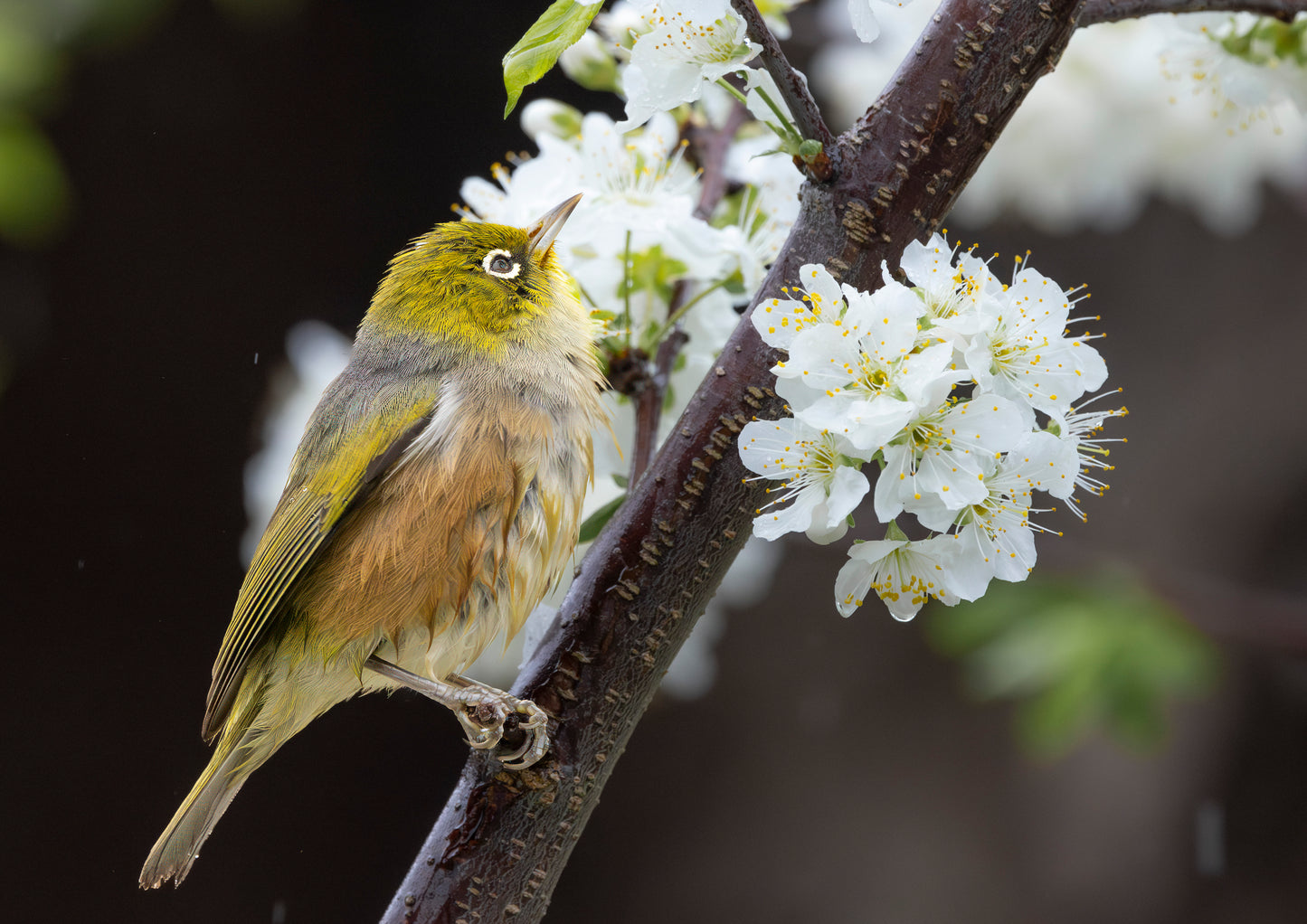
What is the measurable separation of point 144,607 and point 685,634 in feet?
3.23

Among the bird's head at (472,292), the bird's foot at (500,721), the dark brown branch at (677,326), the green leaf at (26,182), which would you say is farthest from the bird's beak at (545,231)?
the green leaf at (26,182)

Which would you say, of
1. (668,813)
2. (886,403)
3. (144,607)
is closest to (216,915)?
(144,607)

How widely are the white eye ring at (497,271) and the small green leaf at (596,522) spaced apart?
20cm

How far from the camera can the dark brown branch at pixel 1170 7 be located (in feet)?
2.55

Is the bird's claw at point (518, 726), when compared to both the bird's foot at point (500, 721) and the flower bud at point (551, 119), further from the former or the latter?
the flower bud at point (551, 119)

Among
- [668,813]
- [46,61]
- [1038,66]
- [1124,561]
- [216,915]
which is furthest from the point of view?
[668,813]

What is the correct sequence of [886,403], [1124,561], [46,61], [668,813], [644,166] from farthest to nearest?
[668,813]
[1124,561]
[46,61]
[644,166]
[886,403]

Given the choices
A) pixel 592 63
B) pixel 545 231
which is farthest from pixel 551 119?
pixel 545 231

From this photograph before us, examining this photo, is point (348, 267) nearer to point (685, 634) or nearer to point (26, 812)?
point (26, 812)

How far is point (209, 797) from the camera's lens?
2.76 ft

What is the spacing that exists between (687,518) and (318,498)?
0.95ft

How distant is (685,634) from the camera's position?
0.78 meters

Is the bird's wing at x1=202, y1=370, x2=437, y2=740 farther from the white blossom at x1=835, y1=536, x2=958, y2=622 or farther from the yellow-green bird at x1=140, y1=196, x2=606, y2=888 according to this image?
the white blossom at x1=835, y1=536, x2=958, y2=622

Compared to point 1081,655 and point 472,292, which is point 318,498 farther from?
point 1081,655
